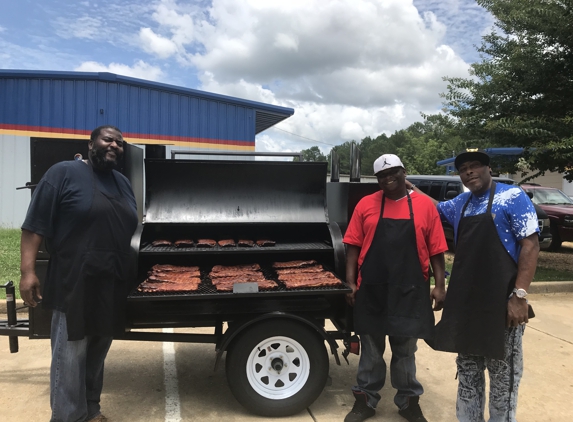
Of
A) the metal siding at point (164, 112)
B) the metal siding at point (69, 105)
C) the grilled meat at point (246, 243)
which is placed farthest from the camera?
the metal siding at point (164, 112)

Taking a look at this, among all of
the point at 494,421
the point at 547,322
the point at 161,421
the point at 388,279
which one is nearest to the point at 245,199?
the point at 388,279

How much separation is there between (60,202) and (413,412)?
9.85ft

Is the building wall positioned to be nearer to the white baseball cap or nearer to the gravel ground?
the gravel ground

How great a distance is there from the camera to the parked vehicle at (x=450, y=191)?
10859 mm

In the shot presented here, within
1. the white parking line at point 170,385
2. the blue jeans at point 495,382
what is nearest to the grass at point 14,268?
the white parking line at point 170,385

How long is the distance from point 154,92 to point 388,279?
13025 mm

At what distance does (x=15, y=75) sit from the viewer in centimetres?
1314

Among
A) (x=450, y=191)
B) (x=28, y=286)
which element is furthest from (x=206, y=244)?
(x=450, y=191)

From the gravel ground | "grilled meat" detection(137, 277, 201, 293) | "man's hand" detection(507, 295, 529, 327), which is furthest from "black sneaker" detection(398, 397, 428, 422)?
the gravel ground

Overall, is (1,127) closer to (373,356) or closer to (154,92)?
(154,92)

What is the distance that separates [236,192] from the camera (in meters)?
4.53

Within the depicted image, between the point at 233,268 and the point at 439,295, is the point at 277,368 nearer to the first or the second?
the point at 233,268

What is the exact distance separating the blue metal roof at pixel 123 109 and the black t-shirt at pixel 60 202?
11869mm

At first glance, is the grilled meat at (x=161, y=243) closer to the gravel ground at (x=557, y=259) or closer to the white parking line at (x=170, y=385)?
the white parking line at (x=170, y=385)
